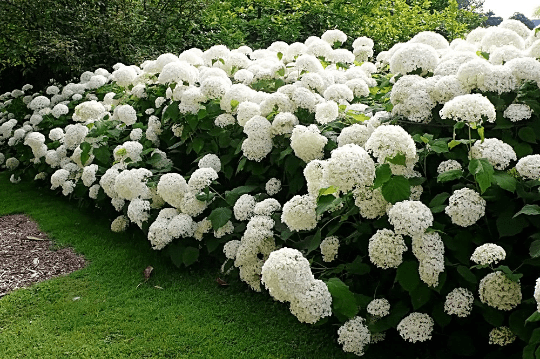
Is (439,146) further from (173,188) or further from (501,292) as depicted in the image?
(173,188)

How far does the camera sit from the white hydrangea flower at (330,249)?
116 inches

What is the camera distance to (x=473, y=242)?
254cm

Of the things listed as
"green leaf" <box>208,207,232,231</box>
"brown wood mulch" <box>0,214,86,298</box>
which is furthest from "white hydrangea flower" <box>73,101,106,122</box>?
"green leaf" <box>208,207,232,231</box>

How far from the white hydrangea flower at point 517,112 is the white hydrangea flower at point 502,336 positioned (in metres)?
1.11

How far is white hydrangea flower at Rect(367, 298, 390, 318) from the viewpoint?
2.68 meters

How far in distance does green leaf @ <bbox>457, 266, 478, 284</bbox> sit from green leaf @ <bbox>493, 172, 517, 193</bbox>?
0.43 m

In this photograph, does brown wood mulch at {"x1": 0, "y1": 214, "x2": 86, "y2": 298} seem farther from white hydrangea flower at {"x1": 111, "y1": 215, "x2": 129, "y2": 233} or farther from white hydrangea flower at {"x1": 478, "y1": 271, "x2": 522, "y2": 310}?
white hydrangea flower at {"x1": 478, "y1": 271, "x2": 522, "y2": 310}

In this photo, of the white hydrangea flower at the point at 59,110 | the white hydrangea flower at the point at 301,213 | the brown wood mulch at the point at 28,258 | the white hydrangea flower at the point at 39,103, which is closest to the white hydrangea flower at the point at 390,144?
the white hydrangea flower at the point at 301,213

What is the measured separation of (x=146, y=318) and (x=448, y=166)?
2171mm

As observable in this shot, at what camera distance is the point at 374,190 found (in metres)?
2.71

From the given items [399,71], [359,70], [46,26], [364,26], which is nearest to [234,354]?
[399,71]

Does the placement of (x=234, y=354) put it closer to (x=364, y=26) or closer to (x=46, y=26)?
(x=46, y=26)

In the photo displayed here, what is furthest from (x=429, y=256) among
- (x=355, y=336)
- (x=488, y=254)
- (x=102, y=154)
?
(x=102, y=154)

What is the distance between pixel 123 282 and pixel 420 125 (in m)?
2.49
